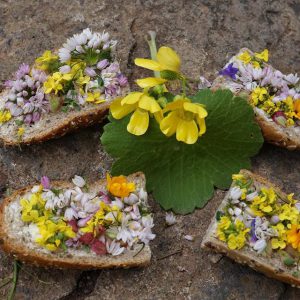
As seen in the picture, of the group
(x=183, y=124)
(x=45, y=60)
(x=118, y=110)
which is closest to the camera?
(x=183, y=124)

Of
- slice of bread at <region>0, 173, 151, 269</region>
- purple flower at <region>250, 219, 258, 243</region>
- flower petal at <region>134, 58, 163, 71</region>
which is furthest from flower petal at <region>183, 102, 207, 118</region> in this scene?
slice of bread at <region>0, 173, 151, 269</region>

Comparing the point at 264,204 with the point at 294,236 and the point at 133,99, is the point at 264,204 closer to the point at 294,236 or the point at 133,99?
the point at 294,236

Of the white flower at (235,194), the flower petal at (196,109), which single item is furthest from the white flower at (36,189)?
the white flower at (235,194)

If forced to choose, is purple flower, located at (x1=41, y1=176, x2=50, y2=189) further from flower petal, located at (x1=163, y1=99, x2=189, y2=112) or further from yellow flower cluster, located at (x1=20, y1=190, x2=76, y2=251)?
flower petal, located at (x1=163, y1=99, x2=189, y2=112)

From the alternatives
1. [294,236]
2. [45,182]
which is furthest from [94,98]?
[294,236]

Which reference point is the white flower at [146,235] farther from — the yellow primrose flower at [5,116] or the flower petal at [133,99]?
the yellow primrose flower at [5,116]

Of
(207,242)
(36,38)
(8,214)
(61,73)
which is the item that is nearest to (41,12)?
(36,38)
